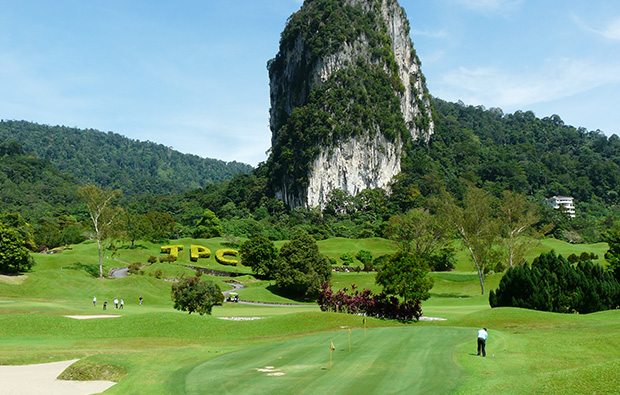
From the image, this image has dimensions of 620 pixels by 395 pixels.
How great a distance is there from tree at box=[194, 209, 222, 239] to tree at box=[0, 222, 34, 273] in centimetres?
6133

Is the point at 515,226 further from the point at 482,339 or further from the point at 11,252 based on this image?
the point at 11,252

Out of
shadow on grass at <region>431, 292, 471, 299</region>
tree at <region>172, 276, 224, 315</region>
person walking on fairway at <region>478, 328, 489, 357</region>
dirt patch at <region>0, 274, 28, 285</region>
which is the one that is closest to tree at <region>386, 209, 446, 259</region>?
→ shadow on grass at <region>431, 292, 471, 299</region>

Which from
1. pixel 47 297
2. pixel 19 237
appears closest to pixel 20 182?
pixel 19 237

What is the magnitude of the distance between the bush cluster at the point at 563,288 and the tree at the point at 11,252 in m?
59.2

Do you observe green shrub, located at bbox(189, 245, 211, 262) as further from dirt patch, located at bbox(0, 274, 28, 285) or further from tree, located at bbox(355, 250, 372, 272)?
dirt patch, located at bbox(0, 274, 28, 285)

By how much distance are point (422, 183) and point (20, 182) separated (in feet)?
550

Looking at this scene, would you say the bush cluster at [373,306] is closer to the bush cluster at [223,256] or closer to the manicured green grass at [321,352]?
the manicured green grass at [321,352]

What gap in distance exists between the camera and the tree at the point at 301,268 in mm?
65562

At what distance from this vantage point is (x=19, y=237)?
6250 centimetres

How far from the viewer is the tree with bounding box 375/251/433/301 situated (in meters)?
39.2

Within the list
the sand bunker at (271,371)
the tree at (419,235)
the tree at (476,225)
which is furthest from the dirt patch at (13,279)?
the tree at (419,235)

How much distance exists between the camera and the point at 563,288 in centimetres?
4019

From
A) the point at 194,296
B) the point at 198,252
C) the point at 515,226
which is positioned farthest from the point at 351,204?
the point at 194,296

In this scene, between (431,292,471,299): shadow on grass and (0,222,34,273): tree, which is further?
(431,292,471,299): shadow on grass
